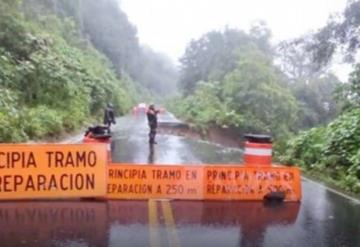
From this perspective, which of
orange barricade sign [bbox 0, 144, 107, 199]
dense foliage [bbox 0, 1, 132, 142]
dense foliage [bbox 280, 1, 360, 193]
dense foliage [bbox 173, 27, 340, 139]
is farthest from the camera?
dense foliage [bbox 173, 27, 340, 139]

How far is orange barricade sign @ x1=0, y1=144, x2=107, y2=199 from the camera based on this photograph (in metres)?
9.15

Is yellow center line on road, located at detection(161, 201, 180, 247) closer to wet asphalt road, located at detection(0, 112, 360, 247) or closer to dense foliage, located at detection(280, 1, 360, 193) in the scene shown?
wet asphalt road, located at detection(0, 112, 360, 247)

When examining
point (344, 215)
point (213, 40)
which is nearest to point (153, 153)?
point (344, 215)

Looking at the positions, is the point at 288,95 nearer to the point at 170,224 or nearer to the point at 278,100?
the point at 278,100

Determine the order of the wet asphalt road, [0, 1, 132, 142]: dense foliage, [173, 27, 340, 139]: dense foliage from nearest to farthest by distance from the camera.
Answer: the wet asphalt road < [0, 1, 132, 142]: dense foliage < [173, 27, 340, 139]: dense foliage

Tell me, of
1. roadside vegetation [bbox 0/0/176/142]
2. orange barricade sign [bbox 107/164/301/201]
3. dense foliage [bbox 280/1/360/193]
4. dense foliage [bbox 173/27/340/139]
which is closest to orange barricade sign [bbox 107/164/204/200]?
orange barricade sign [bbox 107/164/301/201]

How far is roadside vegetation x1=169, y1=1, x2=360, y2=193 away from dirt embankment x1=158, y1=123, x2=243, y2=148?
369 millimetres

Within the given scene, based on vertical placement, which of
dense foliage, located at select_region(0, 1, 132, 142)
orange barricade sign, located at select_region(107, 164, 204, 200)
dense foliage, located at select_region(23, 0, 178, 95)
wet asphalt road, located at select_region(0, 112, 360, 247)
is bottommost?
wet asphalt road, located at select_region(0, 112, 360, 247)

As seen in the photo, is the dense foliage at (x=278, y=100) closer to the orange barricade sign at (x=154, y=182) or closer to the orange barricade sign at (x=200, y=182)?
the orange barricade sign at (x=200, y=182)

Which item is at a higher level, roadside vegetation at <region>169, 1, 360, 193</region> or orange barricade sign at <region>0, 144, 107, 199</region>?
roadside vegetation at <region>169, 1, 360, 193</region>

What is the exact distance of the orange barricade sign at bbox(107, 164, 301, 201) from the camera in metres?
9.70

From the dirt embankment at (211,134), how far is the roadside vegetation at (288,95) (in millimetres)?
369

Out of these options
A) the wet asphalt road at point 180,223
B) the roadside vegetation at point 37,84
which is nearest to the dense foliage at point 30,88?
the roadside vegetation at point 37,84

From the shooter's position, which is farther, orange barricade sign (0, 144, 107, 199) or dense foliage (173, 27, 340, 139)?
dense foliage (173, 27, 340, 139)
